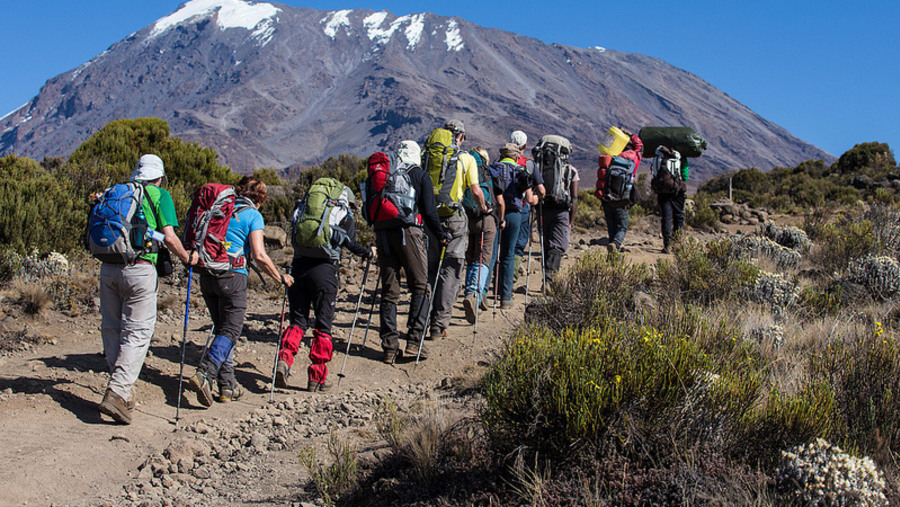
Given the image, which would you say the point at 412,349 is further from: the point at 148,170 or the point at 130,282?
the point at 148,170

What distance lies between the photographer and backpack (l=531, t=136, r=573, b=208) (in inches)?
317

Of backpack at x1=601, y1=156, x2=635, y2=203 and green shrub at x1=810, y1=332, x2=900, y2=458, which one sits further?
backpack at x1=601, y1=156, x2=635, y2=203

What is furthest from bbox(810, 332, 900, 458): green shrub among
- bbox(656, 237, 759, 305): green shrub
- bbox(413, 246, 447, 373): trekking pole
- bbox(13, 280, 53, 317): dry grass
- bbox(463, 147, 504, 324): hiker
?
bbox(13, 280, 53, 317): dry grass

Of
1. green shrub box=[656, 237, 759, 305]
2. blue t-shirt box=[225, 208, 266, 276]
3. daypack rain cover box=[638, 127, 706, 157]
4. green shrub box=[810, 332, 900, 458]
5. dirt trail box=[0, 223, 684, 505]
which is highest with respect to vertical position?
daypack rain cover box=[638, 127, 706, 157]

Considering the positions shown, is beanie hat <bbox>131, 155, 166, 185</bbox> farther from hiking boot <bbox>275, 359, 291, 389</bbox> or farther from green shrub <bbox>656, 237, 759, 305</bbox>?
green shrub <bbox>656, 237, 759, 305</bbox>

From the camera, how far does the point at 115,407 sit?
483 cm

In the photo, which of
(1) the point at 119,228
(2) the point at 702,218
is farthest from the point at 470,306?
(2) the point at 702,218

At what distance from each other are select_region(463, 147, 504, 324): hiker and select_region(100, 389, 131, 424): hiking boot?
10.8 feet

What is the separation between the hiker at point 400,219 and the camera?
19.7 feet

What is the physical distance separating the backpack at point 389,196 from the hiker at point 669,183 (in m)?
5.45

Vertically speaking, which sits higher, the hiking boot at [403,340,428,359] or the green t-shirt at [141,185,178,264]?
the green t-shirt at [141,185,178,264]

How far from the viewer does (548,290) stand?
672 centimetres

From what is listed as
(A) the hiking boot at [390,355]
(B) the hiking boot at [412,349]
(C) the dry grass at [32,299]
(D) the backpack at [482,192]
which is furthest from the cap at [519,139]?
(C) the dry grass at [32,299]

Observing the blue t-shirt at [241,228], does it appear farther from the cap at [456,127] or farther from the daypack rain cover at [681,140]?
the daypack rain cover at [681,140]
